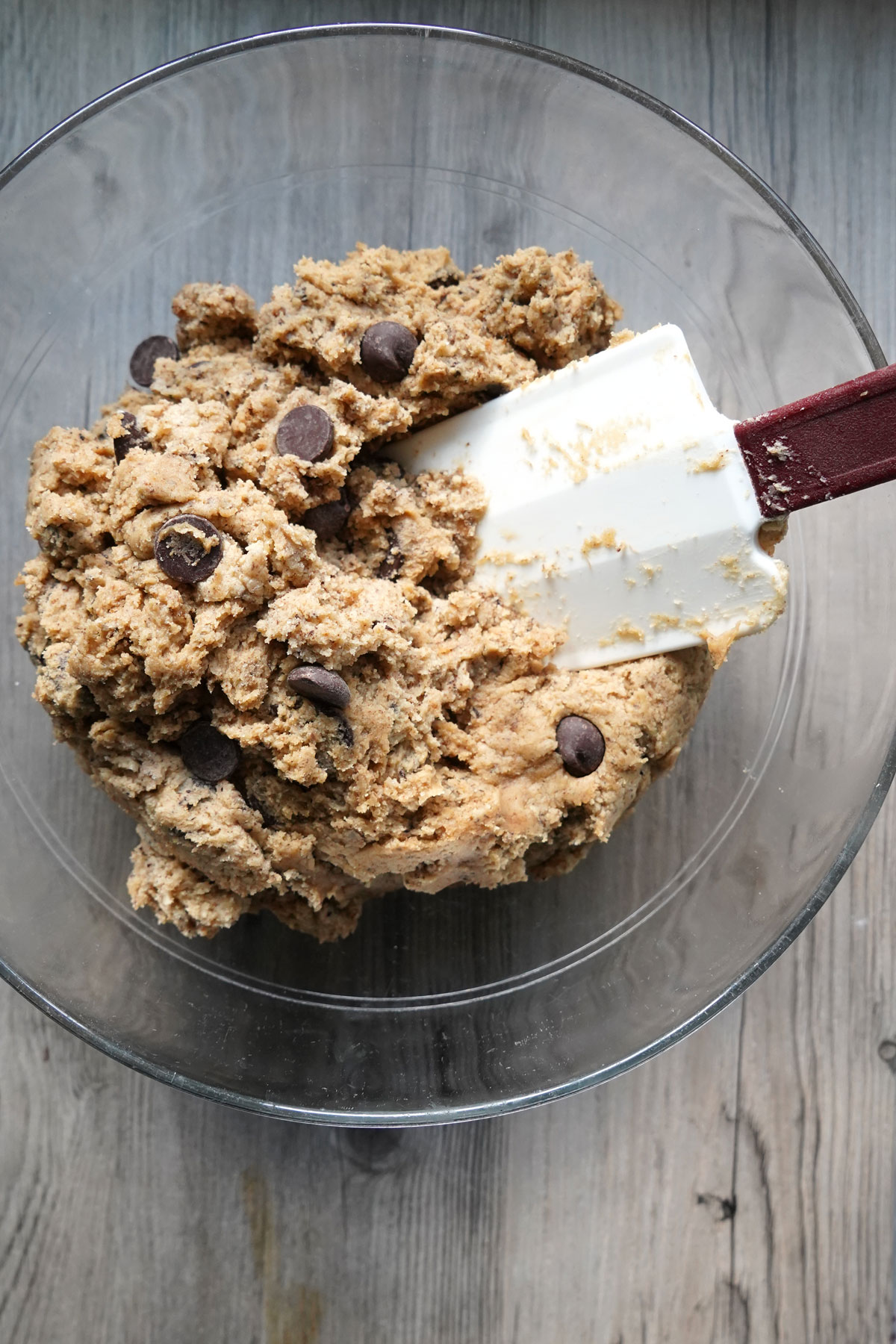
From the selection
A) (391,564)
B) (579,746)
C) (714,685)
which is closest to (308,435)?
(391,564)

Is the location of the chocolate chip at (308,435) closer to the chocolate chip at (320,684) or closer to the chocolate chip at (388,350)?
the chocolate chip at (388,350)

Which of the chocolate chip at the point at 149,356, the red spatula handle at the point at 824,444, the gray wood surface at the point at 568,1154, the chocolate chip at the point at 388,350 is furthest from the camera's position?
the gray wood surface at the point at 568,1154

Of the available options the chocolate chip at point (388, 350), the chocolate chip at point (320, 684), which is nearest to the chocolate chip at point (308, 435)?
the chocolate chip at point (388, 350)

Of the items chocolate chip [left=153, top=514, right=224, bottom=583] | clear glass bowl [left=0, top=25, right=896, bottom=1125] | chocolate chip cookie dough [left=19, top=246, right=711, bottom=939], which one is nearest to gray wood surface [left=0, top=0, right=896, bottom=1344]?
clear glass bowl [left=0, top=25, right=896, bottom=1125]

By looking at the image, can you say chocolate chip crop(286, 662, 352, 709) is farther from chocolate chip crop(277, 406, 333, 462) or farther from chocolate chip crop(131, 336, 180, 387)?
chocolate chip crop(131, 336, 180, 387)

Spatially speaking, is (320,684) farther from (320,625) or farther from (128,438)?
(128,438)

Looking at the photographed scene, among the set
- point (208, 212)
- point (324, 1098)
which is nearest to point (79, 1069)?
point (324, 1098)
